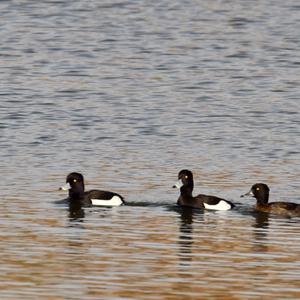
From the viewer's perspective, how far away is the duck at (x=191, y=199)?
24031mm

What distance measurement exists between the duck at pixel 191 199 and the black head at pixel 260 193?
0.53 metres

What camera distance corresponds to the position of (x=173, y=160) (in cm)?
2892

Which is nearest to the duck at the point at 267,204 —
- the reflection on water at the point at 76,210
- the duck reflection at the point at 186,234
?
the duck reflection at the point at 186,234

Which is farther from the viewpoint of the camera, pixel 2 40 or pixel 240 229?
pixel 2 40

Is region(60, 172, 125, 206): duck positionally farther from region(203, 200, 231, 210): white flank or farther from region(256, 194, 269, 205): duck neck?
region(256, 194, 269, 205): duck neck

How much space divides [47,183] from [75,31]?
23026 mm

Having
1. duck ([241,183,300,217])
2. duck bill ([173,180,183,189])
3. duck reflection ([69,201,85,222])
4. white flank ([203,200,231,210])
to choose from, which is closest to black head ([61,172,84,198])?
duck reflection ([69,201,85,222])

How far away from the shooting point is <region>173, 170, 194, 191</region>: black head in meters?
25.2

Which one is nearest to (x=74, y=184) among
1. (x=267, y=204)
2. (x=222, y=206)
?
(x=222, y=206)

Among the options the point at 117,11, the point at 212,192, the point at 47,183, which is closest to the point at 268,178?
the point at 212,192

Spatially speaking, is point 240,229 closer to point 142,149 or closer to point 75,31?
point 142,149

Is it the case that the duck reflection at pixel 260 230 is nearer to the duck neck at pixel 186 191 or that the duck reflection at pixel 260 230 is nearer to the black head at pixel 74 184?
the duck neck at pixel 186 191

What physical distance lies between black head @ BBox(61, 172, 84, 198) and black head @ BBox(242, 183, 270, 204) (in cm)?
281

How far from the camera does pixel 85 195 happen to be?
82.3ft
